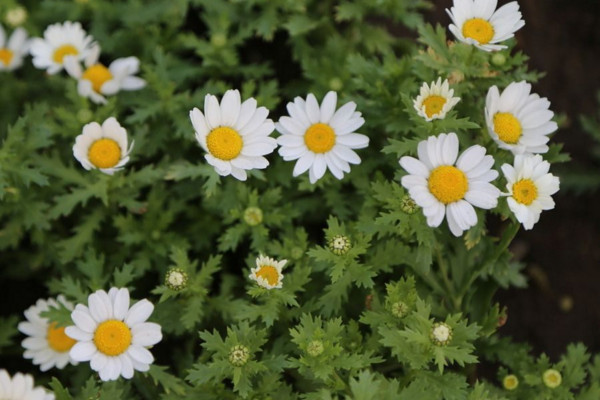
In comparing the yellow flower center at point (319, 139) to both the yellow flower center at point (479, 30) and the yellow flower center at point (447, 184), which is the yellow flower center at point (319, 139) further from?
the yellow flower center at point (479, 30)

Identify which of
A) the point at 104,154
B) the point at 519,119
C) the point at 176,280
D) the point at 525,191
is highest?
the point at 104,154

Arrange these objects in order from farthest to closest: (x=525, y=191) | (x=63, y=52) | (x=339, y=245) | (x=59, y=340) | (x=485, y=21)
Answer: (x=63, y=52), (x=59, y=340), (x=485, y=21), (x=339, y=245), (x=525, y=191)

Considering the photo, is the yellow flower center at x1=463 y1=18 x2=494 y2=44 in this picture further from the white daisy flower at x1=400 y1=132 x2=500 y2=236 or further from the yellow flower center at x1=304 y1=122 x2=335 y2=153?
the yellow flower center at x1=304 y1=122 x2=335 y2=153

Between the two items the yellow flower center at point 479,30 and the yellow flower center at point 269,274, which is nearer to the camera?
the yellow flower center at point 269,274

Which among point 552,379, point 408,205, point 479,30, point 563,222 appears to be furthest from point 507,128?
point 563,222

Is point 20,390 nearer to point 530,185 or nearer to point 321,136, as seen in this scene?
point 321,136

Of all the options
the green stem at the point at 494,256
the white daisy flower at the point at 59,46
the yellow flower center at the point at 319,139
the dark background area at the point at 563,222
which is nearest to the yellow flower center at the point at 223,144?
the yellow flower center at the point at 319,139

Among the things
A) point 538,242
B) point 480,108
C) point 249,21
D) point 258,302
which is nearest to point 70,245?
point 258,302

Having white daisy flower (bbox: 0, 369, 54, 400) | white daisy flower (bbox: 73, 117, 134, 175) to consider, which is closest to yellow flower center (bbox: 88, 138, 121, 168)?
white daisy flower (bbox: 73, 117, 134, 175)
